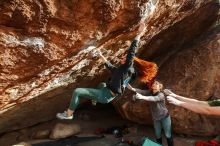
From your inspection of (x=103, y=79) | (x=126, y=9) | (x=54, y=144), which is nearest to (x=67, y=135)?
(x=54, y=144)

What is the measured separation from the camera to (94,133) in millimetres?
10539

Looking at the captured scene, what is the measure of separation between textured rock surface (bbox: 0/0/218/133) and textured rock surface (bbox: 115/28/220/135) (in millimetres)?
920

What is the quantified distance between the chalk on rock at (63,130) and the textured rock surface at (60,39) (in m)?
0.67

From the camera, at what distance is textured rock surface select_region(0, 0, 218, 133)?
634cm

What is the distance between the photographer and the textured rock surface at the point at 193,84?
990 cm

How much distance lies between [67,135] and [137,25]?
4172 millimetres

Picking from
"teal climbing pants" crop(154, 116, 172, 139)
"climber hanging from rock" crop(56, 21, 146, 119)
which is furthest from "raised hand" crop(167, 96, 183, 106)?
"teal climbing pants" crop(154, 116, 172, 139)

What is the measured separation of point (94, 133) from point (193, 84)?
3.24 metres

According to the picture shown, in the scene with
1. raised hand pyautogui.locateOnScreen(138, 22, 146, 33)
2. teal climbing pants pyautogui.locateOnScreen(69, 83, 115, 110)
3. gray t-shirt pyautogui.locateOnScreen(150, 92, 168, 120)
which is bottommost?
gray t-shirt pyautogui.locateOnScreen(150, 92, 168, 120)

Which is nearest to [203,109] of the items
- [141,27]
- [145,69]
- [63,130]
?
[145,69]

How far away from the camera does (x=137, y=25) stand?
7.70m

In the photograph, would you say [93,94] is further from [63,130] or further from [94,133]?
[94,133]

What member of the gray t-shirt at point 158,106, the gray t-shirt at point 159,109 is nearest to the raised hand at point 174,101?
the gray t-shirt at point 158,106

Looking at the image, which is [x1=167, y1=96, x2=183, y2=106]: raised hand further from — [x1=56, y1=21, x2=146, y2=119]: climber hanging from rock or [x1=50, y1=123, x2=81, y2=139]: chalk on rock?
[x1=50, y1=123, x2=81, y2=139]: chalk on rock
